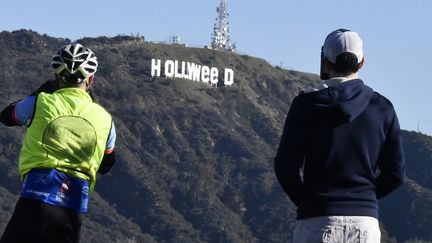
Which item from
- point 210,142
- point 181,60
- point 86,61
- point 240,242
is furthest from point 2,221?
point 86,61

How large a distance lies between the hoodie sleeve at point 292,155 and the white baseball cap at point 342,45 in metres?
0.38

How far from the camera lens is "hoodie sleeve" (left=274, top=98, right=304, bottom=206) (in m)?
6.83

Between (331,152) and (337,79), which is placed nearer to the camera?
(331,152)

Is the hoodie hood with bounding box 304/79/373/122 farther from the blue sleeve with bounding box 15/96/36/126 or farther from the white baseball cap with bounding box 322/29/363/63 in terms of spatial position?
the blue sleeve with bounding box 15/96/36/126

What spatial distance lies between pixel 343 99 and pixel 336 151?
0.28 meters

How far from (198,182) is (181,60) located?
103ft

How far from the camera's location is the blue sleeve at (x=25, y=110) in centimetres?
753

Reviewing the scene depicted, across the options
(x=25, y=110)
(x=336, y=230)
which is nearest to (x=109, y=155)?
(x=25, y=110)

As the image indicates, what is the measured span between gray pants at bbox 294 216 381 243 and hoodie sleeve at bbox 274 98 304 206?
190 mm

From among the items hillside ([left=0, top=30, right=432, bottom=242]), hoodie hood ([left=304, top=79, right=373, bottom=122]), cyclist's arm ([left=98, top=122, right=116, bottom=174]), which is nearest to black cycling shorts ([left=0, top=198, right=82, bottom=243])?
cyclist's arm ([left=98, top=122, right=116, bottom=174])

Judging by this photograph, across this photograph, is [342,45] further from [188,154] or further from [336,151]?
[188,154]

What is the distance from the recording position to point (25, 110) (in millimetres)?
7555

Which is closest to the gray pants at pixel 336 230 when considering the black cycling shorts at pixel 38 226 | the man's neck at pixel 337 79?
the man's neck at pixel 337 79

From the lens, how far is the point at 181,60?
162 metres
